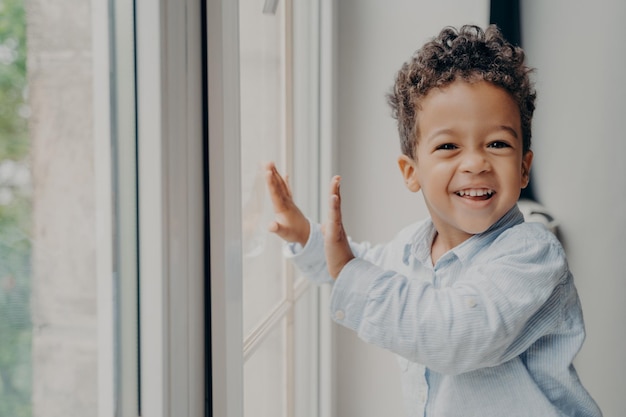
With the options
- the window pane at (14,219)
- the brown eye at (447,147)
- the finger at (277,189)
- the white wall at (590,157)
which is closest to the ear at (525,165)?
the brown eye at (447,147)

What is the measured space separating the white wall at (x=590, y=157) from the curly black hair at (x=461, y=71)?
1.72ft

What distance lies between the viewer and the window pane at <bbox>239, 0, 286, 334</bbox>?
3.26 ft

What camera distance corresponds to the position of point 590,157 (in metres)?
1.33

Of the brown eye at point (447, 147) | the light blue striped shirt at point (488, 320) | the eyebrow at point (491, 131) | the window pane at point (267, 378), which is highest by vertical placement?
the eyebrow at point (491, 131)

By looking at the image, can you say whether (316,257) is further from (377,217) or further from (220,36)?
(377,217)

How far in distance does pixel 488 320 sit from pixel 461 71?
325 millimetres

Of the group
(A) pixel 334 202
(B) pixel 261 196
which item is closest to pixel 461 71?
(A) pixel 334 202

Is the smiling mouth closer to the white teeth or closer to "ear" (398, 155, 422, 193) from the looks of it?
the white teeth

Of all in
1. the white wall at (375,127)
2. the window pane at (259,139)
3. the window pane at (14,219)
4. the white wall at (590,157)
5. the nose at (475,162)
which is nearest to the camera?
the window pane at (14,219)

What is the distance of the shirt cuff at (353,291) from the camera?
0.80 m

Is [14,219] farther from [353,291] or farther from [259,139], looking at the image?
[259,139]

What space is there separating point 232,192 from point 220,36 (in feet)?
0.58

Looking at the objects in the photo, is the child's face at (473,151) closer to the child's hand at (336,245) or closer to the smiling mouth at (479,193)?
the smiling mouth at (479,193)

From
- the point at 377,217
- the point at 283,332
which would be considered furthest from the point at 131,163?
the point at 377,217
